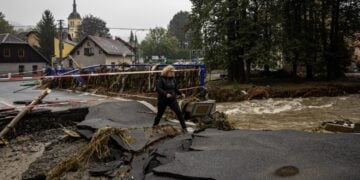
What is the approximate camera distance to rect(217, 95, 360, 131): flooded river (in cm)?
1572

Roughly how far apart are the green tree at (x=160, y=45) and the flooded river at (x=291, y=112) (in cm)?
7500

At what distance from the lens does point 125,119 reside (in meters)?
10.1

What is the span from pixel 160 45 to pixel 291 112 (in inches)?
3150

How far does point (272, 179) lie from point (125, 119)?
17.9 ft

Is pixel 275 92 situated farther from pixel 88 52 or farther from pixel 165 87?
pixel 88 52

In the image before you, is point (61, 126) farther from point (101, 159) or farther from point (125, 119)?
point (101, 159)

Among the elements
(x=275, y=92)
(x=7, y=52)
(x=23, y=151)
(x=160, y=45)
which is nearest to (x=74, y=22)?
(x=160, y=45)

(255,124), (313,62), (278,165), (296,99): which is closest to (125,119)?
(278,165)

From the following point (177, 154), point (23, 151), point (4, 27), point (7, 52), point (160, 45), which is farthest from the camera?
point (4, 27)

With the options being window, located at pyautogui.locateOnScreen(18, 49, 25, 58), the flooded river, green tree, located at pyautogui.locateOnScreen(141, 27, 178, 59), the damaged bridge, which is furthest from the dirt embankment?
green tree, located at pyautogui.locateOnScreen(141, 27, 178, 59)

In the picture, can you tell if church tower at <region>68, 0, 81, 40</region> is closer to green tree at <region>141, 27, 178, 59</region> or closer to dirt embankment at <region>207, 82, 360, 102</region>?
green tree at <region>141, 27, 178, 59</region>

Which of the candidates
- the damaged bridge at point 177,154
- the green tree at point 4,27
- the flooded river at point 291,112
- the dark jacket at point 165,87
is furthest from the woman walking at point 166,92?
the green tree at point 4,27

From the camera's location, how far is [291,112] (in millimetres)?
19266

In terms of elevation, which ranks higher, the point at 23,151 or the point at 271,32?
the point at 271,32
